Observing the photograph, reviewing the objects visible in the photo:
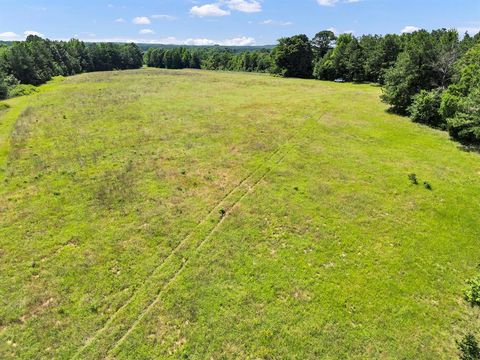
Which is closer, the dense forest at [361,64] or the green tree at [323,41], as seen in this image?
the dense forest at [361,64]

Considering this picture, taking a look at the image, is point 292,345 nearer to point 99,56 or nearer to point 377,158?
point 377,158

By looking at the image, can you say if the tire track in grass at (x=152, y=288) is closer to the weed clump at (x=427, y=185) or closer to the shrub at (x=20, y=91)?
the weed clump at (x=427, y=185)

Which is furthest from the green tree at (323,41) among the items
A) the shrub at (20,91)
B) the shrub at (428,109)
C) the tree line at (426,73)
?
the shrub at (20,91)

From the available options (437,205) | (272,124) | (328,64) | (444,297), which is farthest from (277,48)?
(444,297)

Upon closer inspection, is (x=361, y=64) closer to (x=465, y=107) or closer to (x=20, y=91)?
(x=465, y=107)

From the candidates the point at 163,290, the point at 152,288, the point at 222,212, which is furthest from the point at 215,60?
the point at 163,290
